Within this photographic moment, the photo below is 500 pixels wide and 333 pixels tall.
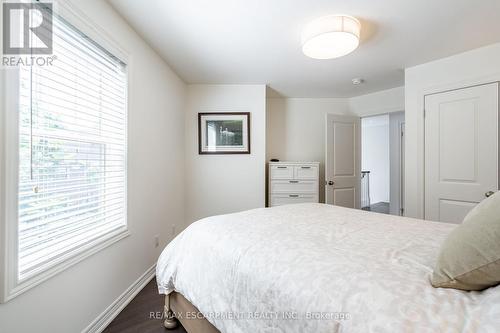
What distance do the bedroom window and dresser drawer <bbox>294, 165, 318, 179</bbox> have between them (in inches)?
92.9

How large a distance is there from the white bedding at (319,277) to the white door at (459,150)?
1497 mm

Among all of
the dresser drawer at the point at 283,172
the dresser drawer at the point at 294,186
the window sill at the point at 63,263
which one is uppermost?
the dresser drawer at the point at 283,172

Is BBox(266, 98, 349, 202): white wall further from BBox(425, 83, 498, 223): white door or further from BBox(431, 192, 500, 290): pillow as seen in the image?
BBox(431, 192, 500, 290): pillow

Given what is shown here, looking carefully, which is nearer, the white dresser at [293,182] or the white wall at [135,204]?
the white wall at [135,204]

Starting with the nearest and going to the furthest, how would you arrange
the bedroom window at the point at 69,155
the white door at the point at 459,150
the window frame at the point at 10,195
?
1. the window frame at the point at 10,195
2. the bedroom window at the point at 69,155
3. the white door at the point at 459,150

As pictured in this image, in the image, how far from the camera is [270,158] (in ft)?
13.4

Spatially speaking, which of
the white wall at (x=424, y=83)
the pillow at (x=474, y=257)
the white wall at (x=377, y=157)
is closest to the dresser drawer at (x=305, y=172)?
the white wall at (x=424, y=83)

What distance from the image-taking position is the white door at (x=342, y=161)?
358 cm

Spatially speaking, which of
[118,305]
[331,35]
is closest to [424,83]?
[331,35]

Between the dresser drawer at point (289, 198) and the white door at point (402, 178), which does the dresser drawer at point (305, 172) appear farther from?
the white door at point (402, 178)

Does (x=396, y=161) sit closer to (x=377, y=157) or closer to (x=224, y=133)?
(x=377, y=157)

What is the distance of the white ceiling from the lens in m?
1.68

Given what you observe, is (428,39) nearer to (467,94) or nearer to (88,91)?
(467,94)

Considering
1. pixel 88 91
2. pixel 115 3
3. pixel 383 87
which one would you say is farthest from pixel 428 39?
pixel 88 91
